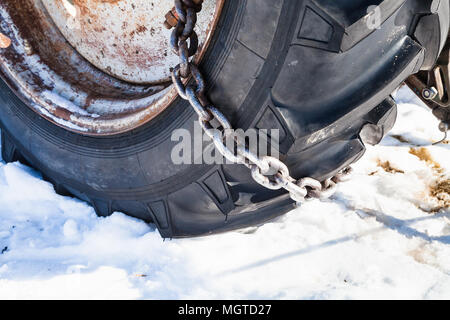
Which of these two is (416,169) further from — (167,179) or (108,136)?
(108,136)

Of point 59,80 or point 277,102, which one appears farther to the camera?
point 59,80

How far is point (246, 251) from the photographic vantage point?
1258 mm

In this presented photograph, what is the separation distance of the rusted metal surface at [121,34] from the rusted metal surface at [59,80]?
0.06 feet

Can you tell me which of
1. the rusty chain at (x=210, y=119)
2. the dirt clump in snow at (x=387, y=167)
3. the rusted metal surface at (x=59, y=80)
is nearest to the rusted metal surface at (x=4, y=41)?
the rusted metal surface at (x=59, y=80)

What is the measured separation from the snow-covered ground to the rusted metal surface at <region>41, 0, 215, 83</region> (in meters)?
0.47

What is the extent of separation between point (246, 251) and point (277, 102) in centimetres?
52

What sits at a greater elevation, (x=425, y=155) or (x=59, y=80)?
(x=59, y=80)

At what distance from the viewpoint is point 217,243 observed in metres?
1.29

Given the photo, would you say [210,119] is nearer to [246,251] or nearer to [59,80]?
[246,251]

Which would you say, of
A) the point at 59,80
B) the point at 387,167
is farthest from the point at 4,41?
the point at 387,167

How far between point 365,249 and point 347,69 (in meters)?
0.63

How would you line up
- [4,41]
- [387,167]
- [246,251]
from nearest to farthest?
[246,251] < [4,41] < [387,167]

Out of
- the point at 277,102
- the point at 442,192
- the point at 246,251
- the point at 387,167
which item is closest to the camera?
the point at 277,102

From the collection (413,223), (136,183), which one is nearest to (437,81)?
(413,223)
